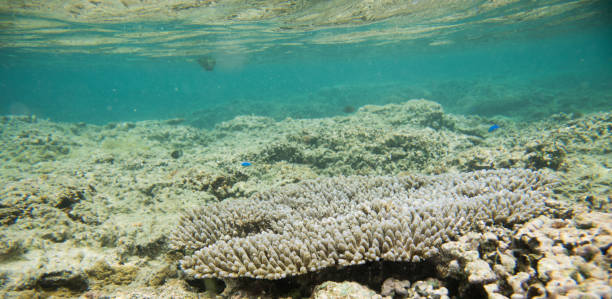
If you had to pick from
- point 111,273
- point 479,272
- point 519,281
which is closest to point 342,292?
point 479,272

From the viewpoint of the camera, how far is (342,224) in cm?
A: 337

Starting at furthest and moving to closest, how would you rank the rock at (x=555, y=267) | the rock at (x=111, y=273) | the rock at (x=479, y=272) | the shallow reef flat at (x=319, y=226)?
the rock at (x=111, y=273) → the shallow reef flat at (x=319, y=226) → the rock at (x=479, y=272) → the rock at (x=555, y=267)

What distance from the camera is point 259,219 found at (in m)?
4.11

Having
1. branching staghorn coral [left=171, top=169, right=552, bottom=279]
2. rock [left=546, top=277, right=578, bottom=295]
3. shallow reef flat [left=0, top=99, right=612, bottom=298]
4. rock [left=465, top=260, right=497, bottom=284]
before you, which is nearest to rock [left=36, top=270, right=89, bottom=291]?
shallow reef flat [left=0, top=99, right=612, bottom=298]

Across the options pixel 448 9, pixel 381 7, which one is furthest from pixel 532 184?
pixel 448 9

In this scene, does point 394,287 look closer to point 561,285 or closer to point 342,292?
point 342,292

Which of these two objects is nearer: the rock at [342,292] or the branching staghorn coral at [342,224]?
the rock at [342,292]

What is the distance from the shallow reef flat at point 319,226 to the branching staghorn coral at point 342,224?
1.1 inches

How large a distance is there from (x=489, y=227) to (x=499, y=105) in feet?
98.9

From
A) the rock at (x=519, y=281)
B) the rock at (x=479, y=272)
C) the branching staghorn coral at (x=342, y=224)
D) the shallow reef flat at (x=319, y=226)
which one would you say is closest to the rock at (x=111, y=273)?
the shallow reef flat at (x=319, y=226)

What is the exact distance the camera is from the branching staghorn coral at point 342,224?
2.89 m

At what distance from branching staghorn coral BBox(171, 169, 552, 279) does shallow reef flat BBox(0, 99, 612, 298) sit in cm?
3

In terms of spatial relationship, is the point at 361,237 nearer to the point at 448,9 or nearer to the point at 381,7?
the point at 381,7

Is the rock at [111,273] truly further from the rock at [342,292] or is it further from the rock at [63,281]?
the rock at [342,292]
